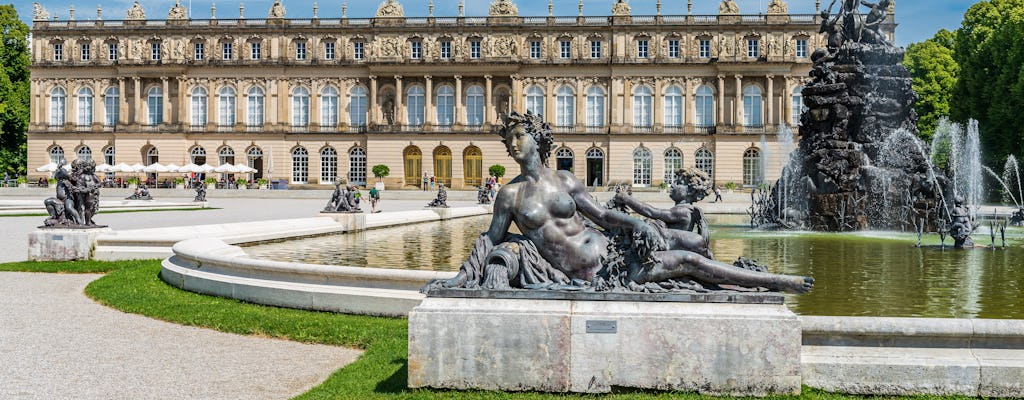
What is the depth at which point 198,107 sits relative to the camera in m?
65.4

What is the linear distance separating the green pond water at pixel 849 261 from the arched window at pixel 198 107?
5005 cm

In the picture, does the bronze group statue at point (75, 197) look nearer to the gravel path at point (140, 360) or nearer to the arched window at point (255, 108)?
the gravel path at point (140, 360)

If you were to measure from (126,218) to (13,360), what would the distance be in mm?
20731

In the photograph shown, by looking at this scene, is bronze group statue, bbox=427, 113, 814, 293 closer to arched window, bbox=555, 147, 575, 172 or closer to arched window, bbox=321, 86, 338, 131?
arched window, bbox=555, 147, 575, 172

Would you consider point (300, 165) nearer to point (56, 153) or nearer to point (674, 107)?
point (56, 153)

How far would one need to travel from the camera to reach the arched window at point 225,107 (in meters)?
65.1

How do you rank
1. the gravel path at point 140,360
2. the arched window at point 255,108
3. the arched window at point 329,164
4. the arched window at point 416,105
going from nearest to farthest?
the gravel path at point 140,360
the arched window at point 416,105
the arched window at point 255,108
the arched window at point 329,164

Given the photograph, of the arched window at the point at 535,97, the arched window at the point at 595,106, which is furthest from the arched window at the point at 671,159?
the arched window at the point at 535,97

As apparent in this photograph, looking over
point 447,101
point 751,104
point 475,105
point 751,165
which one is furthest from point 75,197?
point 751,104

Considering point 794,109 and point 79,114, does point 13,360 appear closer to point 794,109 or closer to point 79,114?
point 794,109

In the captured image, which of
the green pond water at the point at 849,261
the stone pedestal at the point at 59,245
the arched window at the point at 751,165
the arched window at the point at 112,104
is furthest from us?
the arched window at the point at 112,104

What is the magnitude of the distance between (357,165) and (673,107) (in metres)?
24.4

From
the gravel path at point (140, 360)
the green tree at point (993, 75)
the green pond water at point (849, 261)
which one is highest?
the green tree at point (993, 75)

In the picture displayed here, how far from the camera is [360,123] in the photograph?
2566 inches
